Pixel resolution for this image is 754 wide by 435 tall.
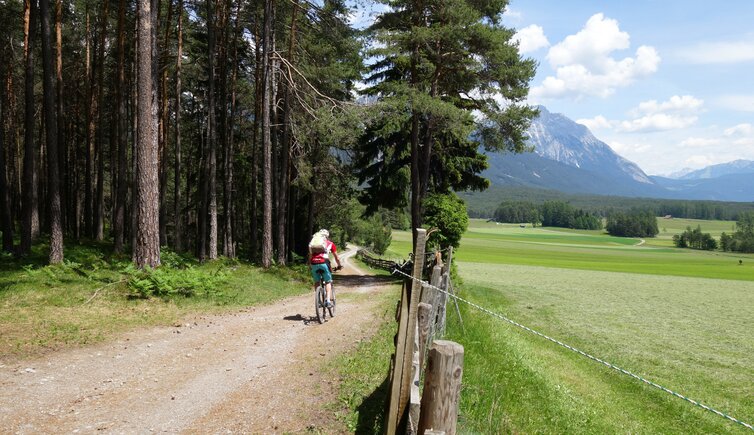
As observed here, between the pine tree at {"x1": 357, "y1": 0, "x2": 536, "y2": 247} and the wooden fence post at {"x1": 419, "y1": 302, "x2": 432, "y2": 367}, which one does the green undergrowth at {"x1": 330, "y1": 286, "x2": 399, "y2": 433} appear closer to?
the wooden fence post at {"x1": 419, "y1": 302, "x2": 432, "y2": 367}

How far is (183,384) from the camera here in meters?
6.80

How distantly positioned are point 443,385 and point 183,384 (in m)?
5.13

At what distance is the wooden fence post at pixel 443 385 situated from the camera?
9.99 ft

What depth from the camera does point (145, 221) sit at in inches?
504

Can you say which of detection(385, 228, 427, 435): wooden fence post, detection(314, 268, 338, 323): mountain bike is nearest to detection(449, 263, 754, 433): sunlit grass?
detection(385, 228, 427, 435): wooden fence post

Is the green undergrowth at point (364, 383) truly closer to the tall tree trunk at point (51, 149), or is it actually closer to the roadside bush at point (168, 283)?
the roadside bush at point (168, 283)

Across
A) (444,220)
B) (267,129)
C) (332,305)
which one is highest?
(267,129)

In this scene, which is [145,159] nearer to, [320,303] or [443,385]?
[320,303]

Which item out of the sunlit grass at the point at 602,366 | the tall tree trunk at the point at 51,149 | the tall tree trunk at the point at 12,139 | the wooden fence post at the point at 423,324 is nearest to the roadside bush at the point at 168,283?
the tall tree trunk at the point at 51,149

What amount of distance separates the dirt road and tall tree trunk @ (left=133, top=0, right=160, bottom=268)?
4.06 meters

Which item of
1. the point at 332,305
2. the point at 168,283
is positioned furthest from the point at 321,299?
the point at 168,283

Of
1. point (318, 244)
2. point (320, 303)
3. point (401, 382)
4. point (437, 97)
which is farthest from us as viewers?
point (437, 97)

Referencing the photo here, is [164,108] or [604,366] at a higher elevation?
[164,108]

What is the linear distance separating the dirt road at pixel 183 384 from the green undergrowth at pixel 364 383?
211mm
